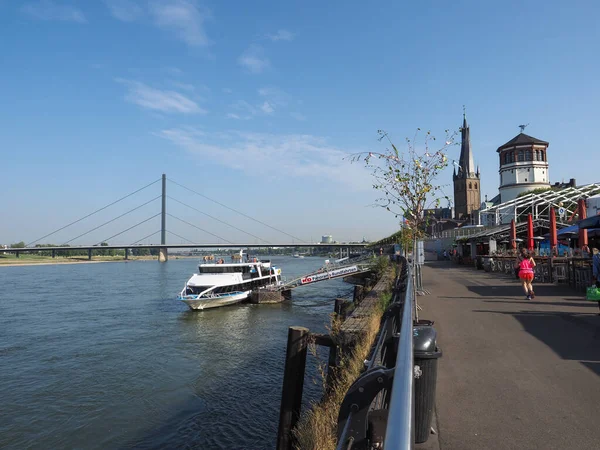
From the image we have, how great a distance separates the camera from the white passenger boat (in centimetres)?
2830

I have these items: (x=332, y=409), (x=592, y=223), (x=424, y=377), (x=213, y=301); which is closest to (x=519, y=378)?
(x=332, y=409)

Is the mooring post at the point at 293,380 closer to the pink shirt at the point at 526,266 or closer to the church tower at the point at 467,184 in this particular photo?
the pink shirt at the point at 526,266

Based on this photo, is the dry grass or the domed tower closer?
the dry grass

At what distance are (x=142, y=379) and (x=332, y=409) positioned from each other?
901 cm

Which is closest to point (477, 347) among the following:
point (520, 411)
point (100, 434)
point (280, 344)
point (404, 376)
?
point (520, 411)

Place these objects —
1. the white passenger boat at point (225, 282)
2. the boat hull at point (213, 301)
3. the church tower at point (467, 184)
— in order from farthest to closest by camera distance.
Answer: the church tower at point (467, 184)
the white passenger boat at point (225, 282)
the boat hull at point (213, 301)

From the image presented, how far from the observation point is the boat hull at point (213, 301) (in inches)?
1075

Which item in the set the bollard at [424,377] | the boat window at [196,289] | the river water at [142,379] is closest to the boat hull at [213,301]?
the boat window at [196,289]

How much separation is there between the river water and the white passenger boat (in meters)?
2.69

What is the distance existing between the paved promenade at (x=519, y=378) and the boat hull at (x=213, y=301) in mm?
19665

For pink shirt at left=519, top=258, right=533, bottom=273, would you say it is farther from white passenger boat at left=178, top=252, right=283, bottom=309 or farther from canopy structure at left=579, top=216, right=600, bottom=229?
white passenger boat at left=178, top=252, right=283, bottom=309

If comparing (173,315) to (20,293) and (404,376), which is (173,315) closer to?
(20,293)

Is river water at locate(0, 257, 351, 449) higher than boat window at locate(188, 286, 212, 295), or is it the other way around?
boat window at locate(188, 286, 212, 295)

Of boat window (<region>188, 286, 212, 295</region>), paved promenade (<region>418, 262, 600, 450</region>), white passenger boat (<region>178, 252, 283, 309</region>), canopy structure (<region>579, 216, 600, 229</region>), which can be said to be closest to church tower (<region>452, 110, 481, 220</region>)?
white passenger boat (<region>178, 252, 283, 309</region>)
